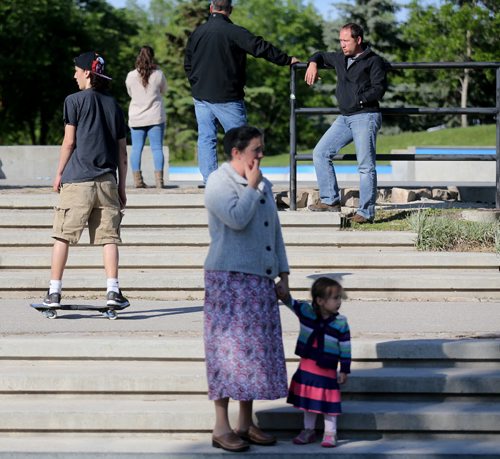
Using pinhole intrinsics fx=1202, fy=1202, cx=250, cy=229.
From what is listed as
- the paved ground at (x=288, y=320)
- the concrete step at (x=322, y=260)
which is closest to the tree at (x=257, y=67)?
the concrete step at (x=322, y=260)

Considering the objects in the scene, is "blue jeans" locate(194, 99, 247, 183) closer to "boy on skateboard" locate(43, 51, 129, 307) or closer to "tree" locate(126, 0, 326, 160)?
"boy on skateboard" locate(43, 51, 129, 307)

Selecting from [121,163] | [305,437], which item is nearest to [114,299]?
[121,163]

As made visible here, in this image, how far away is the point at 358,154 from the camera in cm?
1049

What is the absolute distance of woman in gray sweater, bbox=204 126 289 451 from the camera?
5.99 metres

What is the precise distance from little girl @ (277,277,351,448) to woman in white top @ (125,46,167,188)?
6983 millimetres

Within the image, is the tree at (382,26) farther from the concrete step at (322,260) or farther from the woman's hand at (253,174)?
the woman's hand at (253,174)

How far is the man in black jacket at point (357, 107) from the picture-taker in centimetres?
1029

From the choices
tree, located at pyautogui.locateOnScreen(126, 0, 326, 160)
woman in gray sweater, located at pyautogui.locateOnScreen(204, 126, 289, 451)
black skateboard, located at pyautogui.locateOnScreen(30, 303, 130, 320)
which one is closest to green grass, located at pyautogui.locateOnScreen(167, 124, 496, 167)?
tree, located at pyautogui.locateOnScreen(126, 0, 326, 160)

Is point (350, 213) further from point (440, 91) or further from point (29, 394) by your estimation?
point (440, 91)

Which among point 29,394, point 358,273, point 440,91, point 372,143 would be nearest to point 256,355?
point 29,394

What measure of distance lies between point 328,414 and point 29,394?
1777 millimetres

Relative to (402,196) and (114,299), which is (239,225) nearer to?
(114,299)

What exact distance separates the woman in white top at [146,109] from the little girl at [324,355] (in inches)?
275

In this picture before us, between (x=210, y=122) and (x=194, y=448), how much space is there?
189 inches
